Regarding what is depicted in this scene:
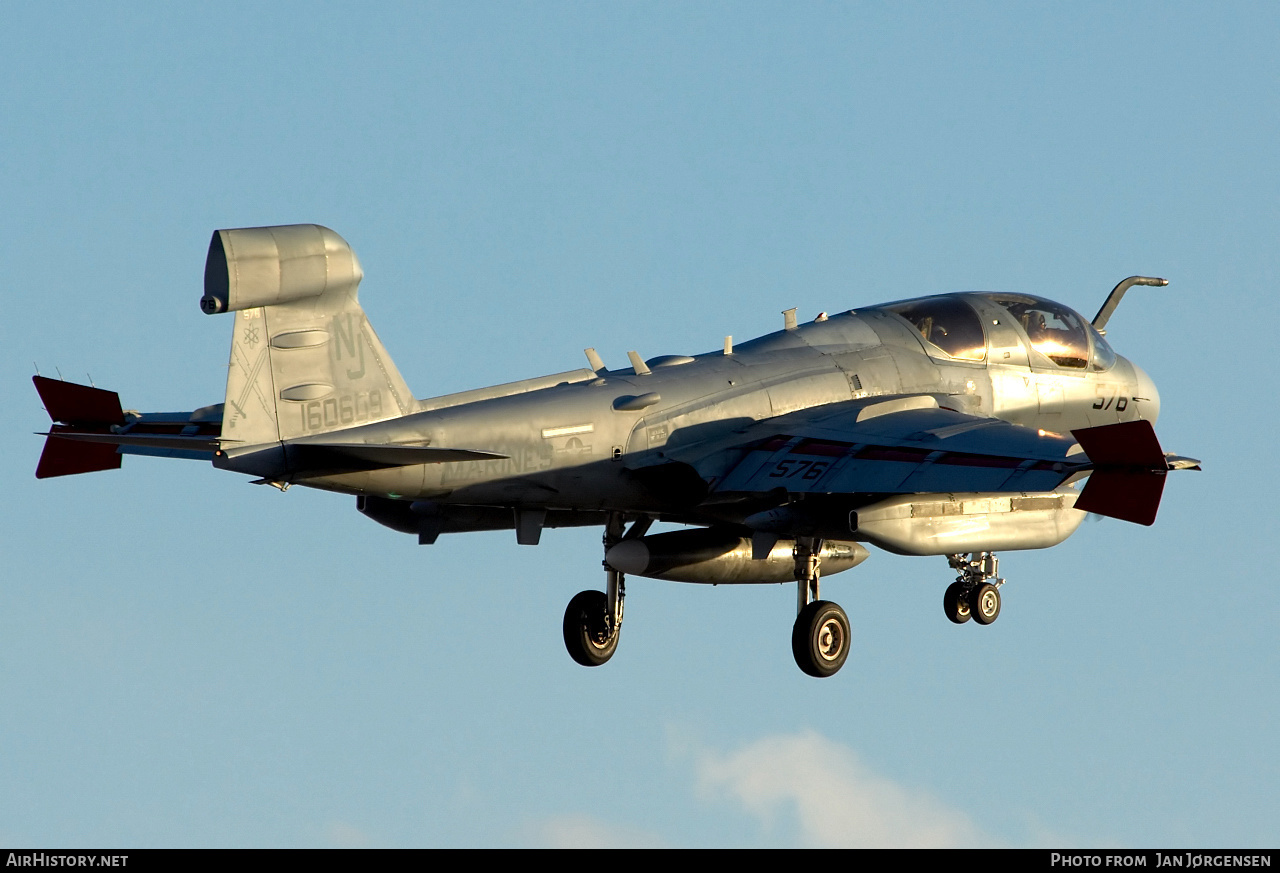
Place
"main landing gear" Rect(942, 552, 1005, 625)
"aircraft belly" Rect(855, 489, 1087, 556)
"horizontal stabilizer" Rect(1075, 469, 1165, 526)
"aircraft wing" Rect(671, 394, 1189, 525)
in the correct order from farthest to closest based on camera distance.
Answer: "main landing gear" Rect(942, 552, 1005, 625) → "aircraft belly" Rect(855, 489, 1087, 556) → "aircraft wing" Rect(671, 394, 1189, 525) → "horizontal stabilizer" Rect(1075, 469, 1165, 526)

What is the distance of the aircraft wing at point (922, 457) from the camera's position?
64.5 ft

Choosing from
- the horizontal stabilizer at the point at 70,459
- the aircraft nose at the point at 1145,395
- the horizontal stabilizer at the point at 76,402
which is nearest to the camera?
the horizontal stabilizer at the point at 76,402

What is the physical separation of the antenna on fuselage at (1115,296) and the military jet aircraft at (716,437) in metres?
1.11

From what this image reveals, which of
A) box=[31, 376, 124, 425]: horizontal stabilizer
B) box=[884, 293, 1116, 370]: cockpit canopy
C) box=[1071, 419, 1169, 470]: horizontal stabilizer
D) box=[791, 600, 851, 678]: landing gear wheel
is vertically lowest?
box=[791, 600, 851, 678]: landing gear wheel

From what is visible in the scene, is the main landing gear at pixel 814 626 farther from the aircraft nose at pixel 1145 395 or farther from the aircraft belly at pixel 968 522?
the aircraft nose at pixel 1145 395

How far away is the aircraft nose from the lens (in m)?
28.1

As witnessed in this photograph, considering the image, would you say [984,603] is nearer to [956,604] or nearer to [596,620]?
[956,604]

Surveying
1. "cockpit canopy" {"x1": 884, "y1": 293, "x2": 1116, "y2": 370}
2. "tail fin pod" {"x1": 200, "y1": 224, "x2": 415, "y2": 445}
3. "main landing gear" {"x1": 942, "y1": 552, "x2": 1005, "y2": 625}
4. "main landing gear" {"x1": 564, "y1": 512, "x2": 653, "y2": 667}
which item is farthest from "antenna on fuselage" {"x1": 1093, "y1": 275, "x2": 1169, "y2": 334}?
"tail fin pod" {"x1": 200, "y1": 224, "x2": 415, "y2": 445}

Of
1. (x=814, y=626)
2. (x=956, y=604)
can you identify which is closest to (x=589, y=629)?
(x=814, y=626)

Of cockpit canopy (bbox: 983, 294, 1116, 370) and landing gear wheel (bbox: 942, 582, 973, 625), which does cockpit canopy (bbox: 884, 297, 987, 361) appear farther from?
landing gear wheel (bbox: 942, 582, 973, 625)

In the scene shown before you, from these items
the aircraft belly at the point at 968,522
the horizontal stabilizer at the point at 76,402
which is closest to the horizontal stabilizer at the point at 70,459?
the horizontal stabilizer at the point at 76,402

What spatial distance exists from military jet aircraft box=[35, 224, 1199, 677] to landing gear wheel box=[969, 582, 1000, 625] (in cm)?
3

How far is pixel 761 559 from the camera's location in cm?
2491

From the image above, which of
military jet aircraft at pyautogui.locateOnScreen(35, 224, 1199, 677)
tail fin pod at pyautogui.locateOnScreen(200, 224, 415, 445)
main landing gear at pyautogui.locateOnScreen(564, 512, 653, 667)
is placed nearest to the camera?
tail fin pod at pyautogui.locateOnScreen(200, 224, 415, 445)
